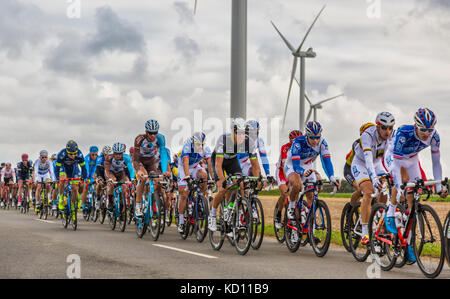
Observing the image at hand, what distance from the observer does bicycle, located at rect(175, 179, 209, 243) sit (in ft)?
44.7

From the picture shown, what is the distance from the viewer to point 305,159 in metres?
12.6

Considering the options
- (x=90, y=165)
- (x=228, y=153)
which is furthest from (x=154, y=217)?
(x=90, y=165)

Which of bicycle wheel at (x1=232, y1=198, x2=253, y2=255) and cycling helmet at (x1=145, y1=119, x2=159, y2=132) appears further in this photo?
cycling helmet at (x1=145, y1=119, x2=159, y2=132)

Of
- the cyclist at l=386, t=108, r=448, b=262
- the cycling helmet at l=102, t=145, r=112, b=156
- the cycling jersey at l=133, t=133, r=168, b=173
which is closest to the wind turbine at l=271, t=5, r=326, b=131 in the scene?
the cycling helmet at l=102, t=145, r=112, b=156

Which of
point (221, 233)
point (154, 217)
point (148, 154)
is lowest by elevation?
point (221, 233)

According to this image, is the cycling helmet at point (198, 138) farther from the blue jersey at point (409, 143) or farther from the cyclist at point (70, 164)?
the blue jersey at point (409, 143)

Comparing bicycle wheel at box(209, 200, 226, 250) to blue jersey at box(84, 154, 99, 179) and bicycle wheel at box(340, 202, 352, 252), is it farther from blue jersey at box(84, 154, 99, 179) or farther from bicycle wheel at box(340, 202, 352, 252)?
blue jersey at box(84, 154, 99, 179)

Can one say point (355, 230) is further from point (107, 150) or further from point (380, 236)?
point (107, 150)

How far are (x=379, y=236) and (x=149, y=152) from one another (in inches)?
266

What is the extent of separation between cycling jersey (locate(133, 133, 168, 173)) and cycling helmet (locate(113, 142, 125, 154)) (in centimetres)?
142

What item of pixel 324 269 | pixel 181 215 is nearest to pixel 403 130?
pixel 324 269

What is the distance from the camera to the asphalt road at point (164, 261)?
876 cm

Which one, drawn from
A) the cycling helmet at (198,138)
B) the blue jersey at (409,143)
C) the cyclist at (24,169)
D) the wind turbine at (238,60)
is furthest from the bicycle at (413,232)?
the cyclist at (24,169)

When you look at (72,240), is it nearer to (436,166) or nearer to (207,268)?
(207,268)
